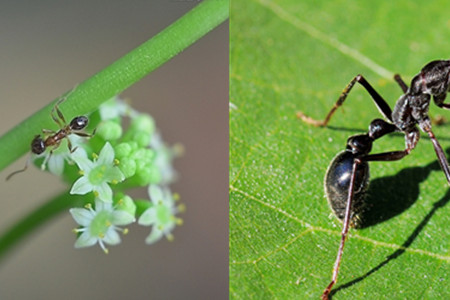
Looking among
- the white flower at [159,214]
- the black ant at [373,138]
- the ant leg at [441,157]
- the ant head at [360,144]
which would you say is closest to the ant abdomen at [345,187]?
the black ant at [373,138]

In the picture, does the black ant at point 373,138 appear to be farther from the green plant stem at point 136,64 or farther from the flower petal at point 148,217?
the green plant stem at point 136,64

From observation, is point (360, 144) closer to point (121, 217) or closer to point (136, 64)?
point (121, 217)

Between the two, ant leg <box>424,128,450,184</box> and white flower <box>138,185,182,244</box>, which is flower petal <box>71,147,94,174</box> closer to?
white flower <box>138,185,182,244</box>

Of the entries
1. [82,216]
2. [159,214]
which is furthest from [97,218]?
[159,214]

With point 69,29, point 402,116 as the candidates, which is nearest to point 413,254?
point 402,116

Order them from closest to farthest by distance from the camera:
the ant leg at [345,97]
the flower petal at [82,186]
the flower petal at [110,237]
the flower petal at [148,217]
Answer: the flower petal at [82,186] < the flower petal at [110,237] < the flower petal at [148,217] < the ant leg at [345,97]

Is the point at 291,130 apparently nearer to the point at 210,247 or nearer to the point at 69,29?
the point at 210,247
